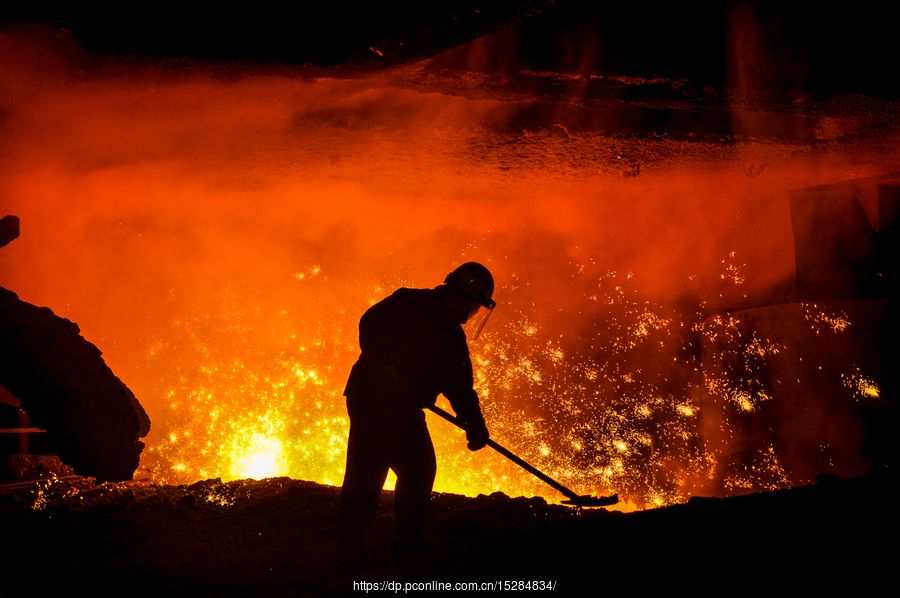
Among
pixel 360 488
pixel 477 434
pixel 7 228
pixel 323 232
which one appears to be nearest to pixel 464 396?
pixel 477 434

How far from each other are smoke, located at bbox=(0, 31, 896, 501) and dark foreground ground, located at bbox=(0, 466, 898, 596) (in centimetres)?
251

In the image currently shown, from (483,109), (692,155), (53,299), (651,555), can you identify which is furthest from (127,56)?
(53,299)

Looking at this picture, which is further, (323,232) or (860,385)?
(323,232)

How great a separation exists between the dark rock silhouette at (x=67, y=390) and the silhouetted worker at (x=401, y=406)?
1.71m

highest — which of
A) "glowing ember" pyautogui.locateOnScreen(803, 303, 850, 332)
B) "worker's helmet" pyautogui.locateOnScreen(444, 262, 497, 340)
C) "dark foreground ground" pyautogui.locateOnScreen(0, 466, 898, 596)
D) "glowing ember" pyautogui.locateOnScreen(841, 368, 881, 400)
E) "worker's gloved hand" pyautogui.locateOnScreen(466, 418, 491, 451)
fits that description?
"glowing ember" pyautogui.locateOnScreen(803, 303, 850, 332)

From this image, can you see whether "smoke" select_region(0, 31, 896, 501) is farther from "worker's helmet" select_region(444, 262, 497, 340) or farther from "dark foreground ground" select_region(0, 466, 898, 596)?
"dark foreground ground" select_region(0, 466, 898, 596)

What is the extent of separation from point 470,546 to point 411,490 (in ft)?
1.65

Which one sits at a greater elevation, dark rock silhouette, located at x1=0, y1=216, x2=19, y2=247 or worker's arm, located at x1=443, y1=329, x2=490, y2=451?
dark rock silhouette, located at x1=0, y1=216, x2=19, y2=247

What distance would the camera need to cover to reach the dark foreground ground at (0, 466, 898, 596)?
6.51ft

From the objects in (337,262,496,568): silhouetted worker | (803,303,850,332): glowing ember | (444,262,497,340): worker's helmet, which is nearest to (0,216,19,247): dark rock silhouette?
(337,262,496,568): silhouetted worker

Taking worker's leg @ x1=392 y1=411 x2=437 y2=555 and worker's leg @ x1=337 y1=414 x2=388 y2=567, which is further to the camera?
worker's leg @ x1=392 y1=411 x2=437 y2=555

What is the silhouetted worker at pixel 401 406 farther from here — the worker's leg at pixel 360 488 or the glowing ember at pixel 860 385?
the glowing ember at pixel 860 385

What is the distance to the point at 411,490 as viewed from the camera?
10.0 feet

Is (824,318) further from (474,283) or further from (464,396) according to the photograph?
(464,396)
